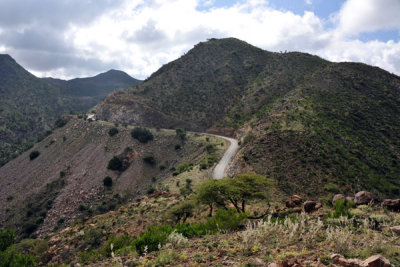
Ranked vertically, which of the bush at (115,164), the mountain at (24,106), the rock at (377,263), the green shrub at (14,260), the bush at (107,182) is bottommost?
the bush at (107,182)

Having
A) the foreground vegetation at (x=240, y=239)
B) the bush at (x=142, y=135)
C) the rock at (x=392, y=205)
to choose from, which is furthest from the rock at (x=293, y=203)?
the bush at (x=142, y=135)

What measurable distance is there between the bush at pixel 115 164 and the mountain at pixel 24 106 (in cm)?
3505

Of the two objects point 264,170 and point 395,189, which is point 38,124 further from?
point 395,189

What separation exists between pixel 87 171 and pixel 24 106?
279 ft

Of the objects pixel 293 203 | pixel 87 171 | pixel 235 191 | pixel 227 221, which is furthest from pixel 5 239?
pixel 87 171

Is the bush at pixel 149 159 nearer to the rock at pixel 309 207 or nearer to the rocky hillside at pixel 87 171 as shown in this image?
the rocky hillside at pixel 87 171

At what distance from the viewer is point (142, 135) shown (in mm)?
59156

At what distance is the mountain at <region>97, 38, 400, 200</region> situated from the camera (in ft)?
97.1

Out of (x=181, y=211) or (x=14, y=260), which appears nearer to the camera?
(x=14, y=260)

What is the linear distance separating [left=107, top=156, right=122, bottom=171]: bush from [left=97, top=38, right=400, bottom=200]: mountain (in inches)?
887

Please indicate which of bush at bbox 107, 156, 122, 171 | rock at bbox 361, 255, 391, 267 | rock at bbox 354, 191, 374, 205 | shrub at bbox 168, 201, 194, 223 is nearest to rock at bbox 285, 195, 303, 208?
rock at bbox 354, 191, 374, 205

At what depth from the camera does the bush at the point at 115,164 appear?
50750 millimetres

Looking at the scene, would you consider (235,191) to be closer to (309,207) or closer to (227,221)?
(309,207)

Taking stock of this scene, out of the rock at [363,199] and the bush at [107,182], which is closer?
the rock at [363,199]
